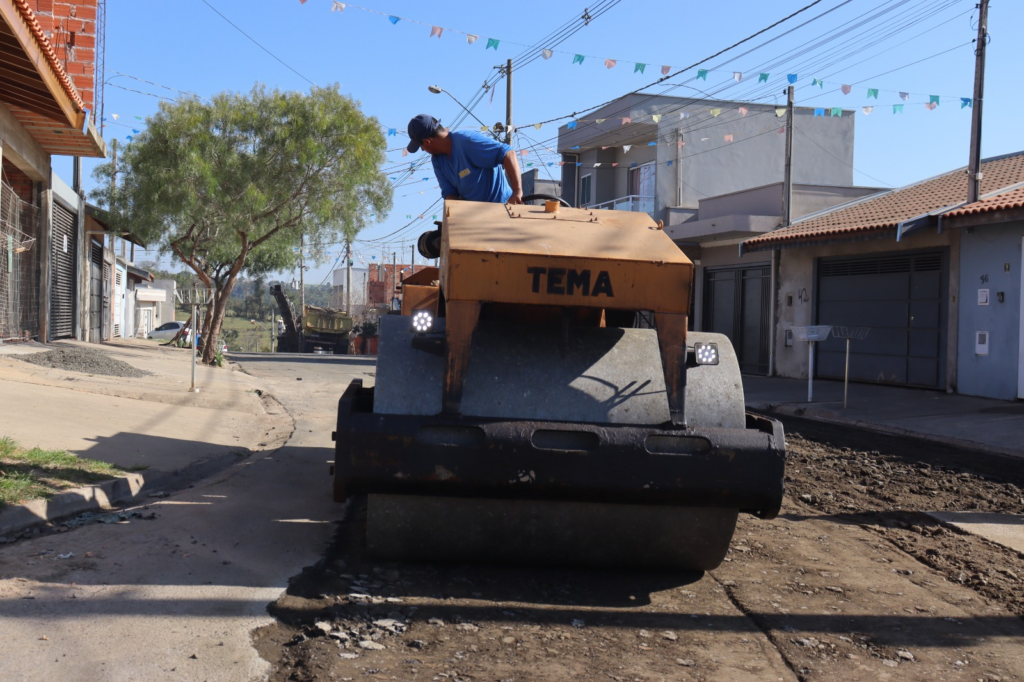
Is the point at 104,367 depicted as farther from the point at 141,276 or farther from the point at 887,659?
the point at 141,276

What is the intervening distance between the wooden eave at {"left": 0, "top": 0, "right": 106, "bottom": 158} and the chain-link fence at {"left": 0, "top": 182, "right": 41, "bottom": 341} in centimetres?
121

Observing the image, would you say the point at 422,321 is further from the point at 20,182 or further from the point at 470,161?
the point at 20,182

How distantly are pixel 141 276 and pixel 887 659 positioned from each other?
1842 inches

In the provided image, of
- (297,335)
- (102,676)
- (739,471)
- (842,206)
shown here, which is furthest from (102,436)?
(297,335)

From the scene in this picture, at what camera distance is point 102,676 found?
2.97 m

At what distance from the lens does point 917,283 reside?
15812 mm

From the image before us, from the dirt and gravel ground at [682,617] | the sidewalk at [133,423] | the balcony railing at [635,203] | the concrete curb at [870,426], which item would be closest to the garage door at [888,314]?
the concrete curb at [870,426]

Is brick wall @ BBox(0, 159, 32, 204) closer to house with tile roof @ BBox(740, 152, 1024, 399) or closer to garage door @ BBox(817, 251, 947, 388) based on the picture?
house with tile roof @ BBox(740, 152, 1024, 399)

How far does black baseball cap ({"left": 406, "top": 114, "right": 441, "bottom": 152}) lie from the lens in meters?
5.20

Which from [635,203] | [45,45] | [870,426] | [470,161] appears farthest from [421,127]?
[635,203]

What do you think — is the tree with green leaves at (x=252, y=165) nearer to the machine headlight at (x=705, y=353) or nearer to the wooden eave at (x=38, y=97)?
the wooden eave at (x=38, y=97)

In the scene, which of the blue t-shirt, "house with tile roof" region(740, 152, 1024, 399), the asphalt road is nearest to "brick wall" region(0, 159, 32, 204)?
the asphalt road

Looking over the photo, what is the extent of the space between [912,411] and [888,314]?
415 centimetres

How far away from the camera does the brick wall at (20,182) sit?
1508cm
